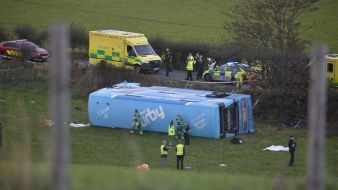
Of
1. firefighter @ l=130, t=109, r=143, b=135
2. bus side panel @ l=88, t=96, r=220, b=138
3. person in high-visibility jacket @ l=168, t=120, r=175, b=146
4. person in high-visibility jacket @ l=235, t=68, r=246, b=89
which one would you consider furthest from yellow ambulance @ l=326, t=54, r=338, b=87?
person in high-visibility jacket @ l=168, t=120, r=175, b=146

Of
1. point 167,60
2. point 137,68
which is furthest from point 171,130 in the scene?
point 167,60

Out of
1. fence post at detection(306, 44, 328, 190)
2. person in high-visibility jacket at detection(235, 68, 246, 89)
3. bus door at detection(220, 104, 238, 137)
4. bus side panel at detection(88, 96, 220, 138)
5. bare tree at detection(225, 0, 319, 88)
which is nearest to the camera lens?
fence post at detection(306, 44, 328, 190)

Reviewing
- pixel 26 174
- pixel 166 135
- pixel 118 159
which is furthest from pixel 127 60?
pixel 26 174

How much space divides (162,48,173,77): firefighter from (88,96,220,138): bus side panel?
33.4 feet

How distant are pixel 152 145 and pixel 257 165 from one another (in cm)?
474

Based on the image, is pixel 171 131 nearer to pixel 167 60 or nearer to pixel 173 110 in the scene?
pixel 173 110

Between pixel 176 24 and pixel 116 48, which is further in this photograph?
pixel 176 24

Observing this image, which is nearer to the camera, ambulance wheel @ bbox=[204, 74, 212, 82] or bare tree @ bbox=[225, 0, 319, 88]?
bare tree @ bbox=[225, 0, 319, 88]

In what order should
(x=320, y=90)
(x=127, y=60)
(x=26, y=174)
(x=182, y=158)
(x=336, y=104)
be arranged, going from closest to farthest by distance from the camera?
(x=320, y=90) → (x=26, y=174) → (x=182, y=158) → (x=336, y=104) → (x=127, y=60)

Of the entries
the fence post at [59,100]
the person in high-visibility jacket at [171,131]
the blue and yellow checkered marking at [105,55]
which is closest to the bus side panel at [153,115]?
the person in high-visibility jacket at [171,131]

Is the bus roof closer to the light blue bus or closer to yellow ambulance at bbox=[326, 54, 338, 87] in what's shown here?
the light blue bus

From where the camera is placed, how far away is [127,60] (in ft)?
132

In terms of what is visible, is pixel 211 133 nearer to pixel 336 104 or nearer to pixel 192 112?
pixel 192 112

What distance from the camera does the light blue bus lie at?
1126 inches
